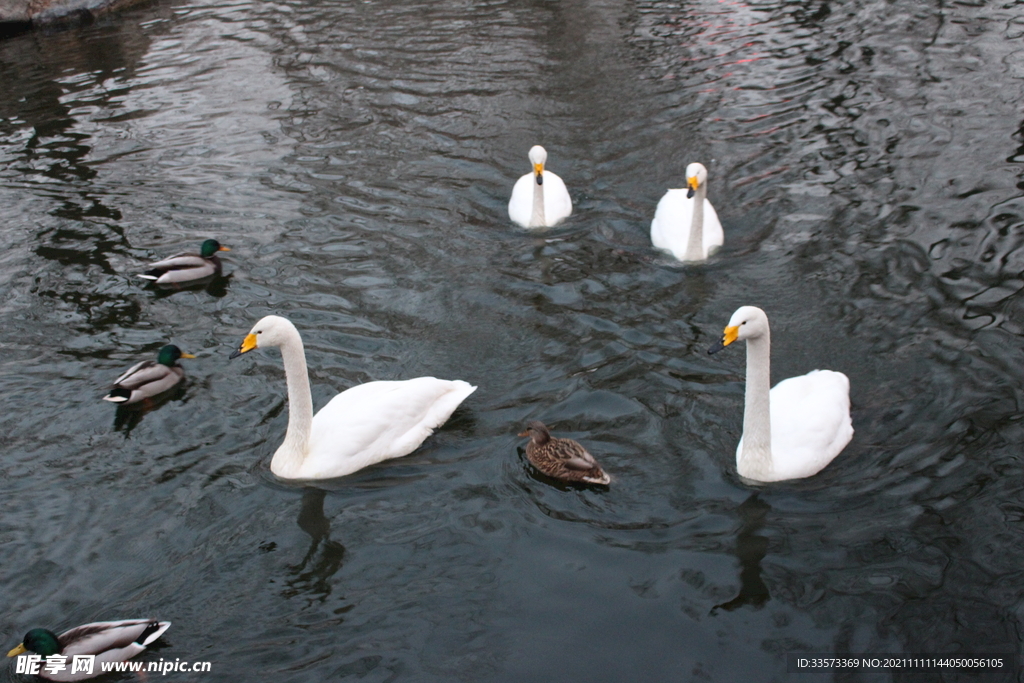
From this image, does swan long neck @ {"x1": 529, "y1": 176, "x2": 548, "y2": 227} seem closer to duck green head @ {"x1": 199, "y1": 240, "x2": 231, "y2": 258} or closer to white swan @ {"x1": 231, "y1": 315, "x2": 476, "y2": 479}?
duck green head @ {"x1": 199, "y1": 240, "x2": 231, "y2": 258}

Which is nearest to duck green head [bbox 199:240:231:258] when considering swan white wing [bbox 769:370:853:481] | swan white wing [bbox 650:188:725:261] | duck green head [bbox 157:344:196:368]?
duck green head [bbox 157:344:196:368]

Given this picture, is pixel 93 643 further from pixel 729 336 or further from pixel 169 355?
pixel 729 336

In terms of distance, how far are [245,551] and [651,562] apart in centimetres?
275

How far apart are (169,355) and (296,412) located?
2103 mm

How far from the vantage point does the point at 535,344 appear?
8555 millimetres

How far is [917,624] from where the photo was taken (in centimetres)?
548

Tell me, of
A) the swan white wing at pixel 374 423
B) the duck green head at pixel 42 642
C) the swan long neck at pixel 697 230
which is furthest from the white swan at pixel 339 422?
the swan long neck at pixel 697 230

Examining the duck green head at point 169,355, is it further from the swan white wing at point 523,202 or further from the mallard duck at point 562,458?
the swan white wing at point 523,202

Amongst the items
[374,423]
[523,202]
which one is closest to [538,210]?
[523,202]

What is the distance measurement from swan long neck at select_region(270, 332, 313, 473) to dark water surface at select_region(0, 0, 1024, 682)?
0.27m

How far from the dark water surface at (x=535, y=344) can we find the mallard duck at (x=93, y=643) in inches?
7.4

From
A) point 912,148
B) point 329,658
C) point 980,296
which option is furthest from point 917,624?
point 912,148

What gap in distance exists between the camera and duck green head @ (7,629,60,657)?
17.7 feet

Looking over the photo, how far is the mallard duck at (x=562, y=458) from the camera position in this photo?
6523mm
